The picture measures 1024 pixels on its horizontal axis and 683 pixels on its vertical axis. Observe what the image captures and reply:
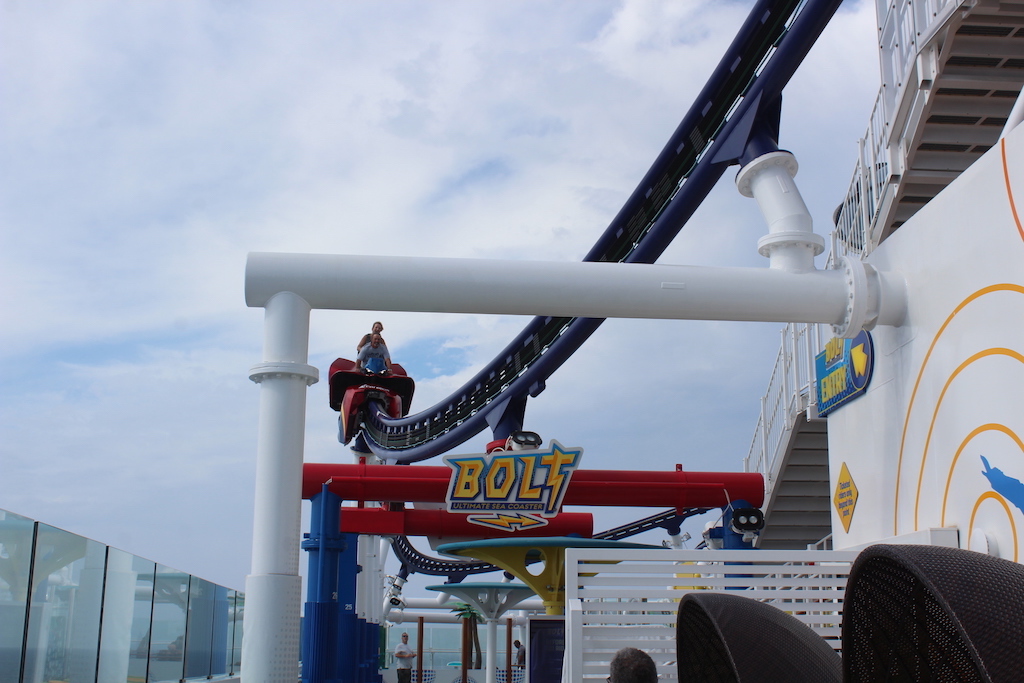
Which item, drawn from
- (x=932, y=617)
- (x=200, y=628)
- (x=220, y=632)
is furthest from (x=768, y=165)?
(x=220, y=632)

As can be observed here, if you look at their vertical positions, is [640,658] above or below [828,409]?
below

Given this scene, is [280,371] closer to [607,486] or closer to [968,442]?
[968,442]

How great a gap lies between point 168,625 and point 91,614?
260 centimetres

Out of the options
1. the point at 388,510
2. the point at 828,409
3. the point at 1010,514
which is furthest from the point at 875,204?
the point at 388,510

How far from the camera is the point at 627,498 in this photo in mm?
13180

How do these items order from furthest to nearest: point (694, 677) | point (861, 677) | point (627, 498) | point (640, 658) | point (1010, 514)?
1. point (627, 498)
2. point (1010, 514)
3. point (694, 677)
4. point (640, 658)
5. point (861, 677)

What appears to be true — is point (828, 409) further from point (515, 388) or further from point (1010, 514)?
point (515, 388)

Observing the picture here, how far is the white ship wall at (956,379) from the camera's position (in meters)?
5.88

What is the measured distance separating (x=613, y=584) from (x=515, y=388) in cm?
810

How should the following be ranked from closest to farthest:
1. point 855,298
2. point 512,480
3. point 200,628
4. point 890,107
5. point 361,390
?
point 855,298 < point 890,107 < point 512,480 < point 200,628 < point 361,390

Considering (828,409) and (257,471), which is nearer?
(257,471)

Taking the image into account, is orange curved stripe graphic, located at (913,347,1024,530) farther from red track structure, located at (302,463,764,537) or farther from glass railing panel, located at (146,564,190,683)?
glass railing panel, located at (146,564,190,683)

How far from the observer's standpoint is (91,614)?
8.48m

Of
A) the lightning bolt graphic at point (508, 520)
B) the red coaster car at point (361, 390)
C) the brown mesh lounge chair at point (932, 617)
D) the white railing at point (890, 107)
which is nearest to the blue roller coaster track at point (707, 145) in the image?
the white railing at point (890, 107)
